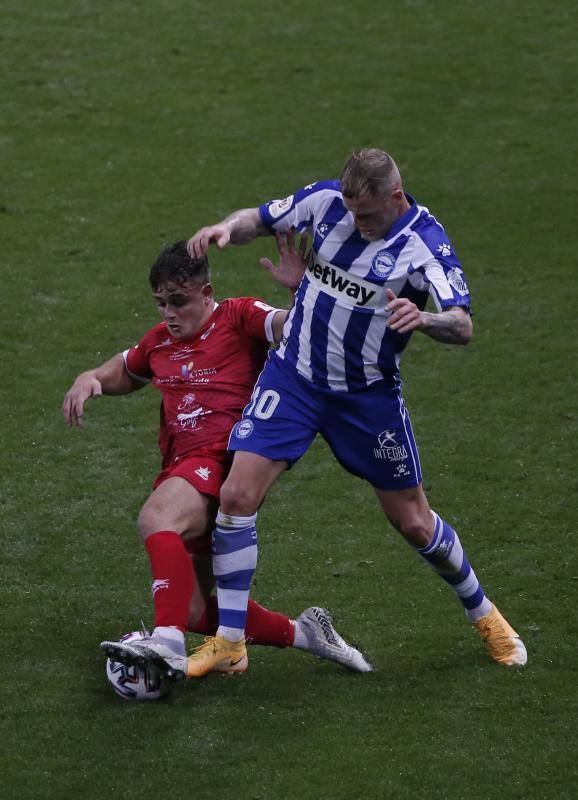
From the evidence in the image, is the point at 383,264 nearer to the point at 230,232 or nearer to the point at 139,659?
the point at 230,232

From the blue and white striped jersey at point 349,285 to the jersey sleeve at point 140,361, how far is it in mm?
634

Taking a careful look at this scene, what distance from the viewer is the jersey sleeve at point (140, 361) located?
6152mm

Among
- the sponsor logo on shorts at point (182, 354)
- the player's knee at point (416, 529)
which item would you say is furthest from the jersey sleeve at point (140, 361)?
the player's knee at point (416, 529)

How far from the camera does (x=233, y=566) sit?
222 inches

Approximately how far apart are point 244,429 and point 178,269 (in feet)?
2.39

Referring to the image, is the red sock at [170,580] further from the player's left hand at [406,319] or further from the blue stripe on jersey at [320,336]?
the player's left hand at [406,319]

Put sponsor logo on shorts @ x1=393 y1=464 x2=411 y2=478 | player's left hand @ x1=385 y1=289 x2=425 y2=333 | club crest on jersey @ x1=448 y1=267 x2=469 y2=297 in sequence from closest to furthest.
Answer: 1. player's left hand @ x1=385 y1=289 x2=425 y2=333
2. club crest on jersey @ x1=448 y1=267 x2=469 y2=297
3. sponsor logo on shorts @ x1=393 y1=464 x2=411 y2=478

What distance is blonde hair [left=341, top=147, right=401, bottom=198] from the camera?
17.8 ft

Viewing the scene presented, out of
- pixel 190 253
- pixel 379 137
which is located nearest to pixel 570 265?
pixel 379 137

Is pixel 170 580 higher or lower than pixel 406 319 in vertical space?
lower

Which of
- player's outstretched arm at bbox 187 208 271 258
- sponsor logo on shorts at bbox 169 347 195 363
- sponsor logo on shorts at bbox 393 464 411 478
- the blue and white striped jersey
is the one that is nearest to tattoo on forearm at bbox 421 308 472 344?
the blue and white striped jersey

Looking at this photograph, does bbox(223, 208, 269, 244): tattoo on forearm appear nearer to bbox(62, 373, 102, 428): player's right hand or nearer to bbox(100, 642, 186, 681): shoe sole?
bbox(62, 373, 102, 428): player's right hand

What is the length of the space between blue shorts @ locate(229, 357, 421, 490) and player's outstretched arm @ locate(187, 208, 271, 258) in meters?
0.58

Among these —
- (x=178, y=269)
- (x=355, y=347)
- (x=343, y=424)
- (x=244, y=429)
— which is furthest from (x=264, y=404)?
(x=178, y=269)
